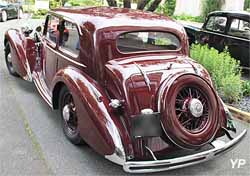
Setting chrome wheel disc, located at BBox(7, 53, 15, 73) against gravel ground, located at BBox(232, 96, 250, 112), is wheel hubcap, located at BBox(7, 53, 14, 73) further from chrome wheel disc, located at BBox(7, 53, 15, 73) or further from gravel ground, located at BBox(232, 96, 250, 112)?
gravel ground, located at BBox(232, 96, 250, 112)

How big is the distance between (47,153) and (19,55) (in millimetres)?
2705

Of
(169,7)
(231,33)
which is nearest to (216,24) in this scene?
(231,33)

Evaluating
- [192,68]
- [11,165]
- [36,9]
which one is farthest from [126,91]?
[36,9]

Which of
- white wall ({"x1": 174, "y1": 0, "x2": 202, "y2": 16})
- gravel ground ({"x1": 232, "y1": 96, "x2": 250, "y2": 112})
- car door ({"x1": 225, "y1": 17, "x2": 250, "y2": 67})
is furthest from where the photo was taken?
white wall ({"x1": 174, "y1": 0, "x2": 202, "y2": 16})

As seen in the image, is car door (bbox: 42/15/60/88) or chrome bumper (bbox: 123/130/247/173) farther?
car door (bbox: 42/15/60/88)

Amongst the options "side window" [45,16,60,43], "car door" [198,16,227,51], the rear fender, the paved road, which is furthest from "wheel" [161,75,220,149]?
"car door" [198,16,227,51]

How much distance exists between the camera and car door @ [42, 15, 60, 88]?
5.16 meters

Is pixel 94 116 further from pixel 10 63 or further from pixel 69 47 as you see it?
pixel 10 63

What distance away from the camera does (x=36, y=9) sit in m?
22.4

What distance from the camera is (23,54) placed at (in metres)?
6.21

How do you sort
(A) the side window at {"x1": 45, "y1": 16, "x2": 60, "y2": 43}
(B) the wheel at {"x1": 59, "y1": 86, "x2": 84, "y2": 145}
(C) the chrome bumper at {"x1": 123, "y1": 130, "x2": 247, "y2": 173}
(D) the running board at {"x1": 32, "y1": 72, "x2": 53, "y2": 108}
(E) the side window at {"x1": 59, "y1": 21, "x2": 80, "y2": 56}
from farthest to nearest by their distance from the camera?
1. (A) the side window at {"x1": 45, "y1": 16, "x2": 60, "y2": 43}
2. (D) the running board at {"x1": 32, "y1": 72, "x2": 53, "y2": 108}
3. (E) the side window at {"x1": 59, "y1": 21, "x2": 80, "y2": 56}
4. (B) the wheel at {"x1": 59, "y1": 86, "x2": 84, "y2": 145}
5. (C) the chrome bumper at {"x1": 123, "y1": 130, "x2": 247, "y2": 173}

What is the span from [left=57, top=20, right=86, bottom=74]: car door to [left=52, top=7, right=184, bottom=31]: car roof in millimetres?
147

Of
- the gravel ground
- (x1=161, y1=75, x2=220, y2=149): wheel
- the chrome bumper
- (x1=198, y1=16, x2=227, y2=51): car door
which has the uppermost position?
(x1=198, y1=16, x2=227, y2=51): car door

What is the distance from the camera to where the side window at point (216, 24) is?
830 centimetres
